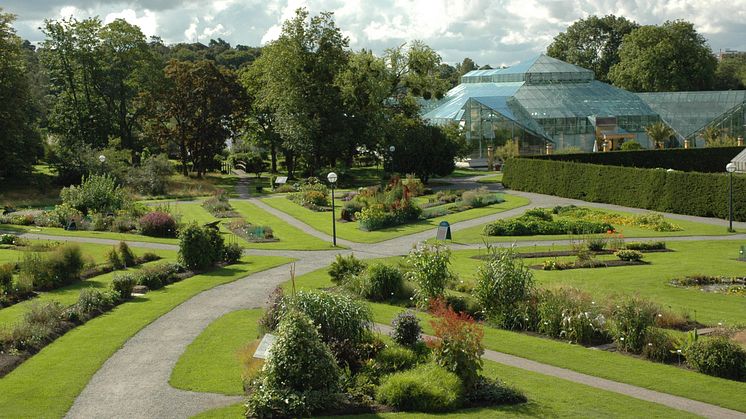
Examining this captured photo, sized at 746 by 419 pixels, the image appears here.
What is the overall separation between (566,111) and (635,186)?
26.6m

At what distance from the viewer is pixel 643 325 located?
15.6 m

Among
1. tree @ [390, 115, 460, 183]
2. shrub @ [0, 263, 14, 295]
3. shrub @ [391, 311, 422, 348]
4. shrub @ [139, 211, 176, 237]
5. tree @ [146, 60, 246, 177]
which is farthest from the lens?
tree @ [146, 60, 246, 177]

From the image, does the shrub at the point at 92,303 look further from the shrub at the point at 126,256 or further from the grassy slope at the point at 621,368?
the grassy slope at the point at 621,368

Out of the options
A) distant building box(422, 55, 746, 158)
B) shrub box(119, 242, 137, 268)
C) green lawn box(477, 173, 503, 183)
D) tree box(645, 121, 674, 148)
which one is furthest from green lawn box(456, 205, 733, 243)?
tree box(645, 121, 674, 148)

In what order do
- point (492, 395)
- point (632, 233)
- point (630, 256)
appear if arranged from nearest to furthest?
point (492, 395)
point (630, 256)
point (632, 233)

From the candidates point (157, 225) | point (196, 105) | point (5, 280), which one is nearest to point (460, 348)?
point (5, 280)

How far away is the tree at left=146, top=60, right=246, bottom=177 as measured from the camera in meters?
57.3

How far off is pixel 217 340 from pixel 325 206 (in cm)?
2572

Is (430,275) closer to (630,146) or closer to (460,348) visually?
(460,348)

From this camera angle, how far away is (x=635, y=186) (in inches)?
1528

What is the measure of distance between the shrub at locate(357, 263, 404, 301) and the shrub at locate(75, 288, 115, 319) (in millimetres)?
6669

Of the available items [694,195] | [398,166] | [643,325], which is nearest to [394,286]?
[643,325]

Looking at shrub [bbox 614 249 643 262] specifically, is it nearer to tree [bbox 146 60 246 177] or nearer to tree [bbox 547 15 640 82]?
tree [bbox 146 60 246 177]

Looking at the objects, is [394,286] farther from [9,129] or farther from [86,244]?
[9,129]
